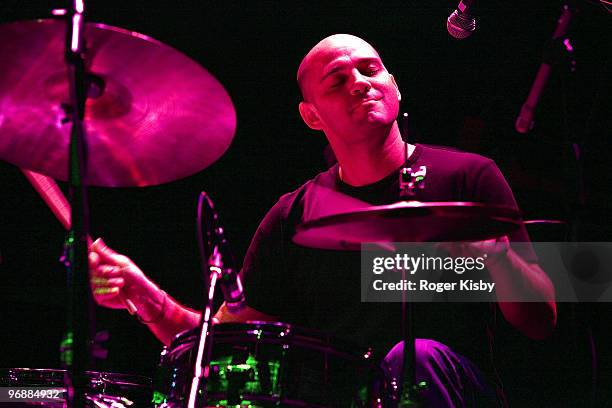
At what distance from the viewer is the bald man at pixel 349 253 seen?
1886 mm

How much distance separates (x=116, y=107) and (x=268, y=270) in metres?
1.06

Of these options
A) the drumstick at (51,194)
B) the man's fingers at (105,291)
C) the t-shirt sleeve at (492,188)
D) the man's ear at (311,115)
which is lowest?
the man's fingers at (105,291)

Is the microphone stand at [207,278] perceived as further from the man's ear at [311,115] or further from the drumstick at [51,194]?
the man's ear at [311,115]

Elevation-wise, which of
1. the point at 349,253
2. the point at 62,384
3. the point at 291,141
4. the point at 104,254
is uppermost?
the point at 291,141

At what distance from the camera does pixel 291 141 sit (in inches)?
137

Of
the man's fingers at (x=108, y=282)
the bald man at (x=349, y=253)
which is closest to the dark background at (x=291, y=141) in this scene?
the bald man at (x=349, y=253)

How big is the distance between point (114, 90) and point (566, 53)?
109cm

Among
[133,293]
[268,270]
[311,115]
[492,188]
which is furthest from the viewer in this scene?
[311,115]

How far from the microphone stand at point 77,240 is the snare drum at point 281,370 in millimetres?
366

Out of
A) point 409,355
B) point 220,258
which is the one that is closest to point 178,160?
point 220,258

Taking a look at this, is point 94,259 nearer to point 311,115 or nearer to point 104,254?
point 104,254

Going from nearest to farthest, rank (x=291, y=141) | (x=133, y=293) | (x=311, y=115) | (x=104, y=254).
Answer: (x=104, y=254), (x=133, y=293), (x=311, y=115), (x=291, y=141)

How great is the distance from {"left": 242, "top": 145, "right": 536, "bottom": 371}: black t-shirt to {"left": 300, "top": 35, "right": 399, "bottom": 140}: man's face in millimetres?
210

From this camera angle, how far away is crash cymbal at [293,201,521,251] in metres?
1.30
